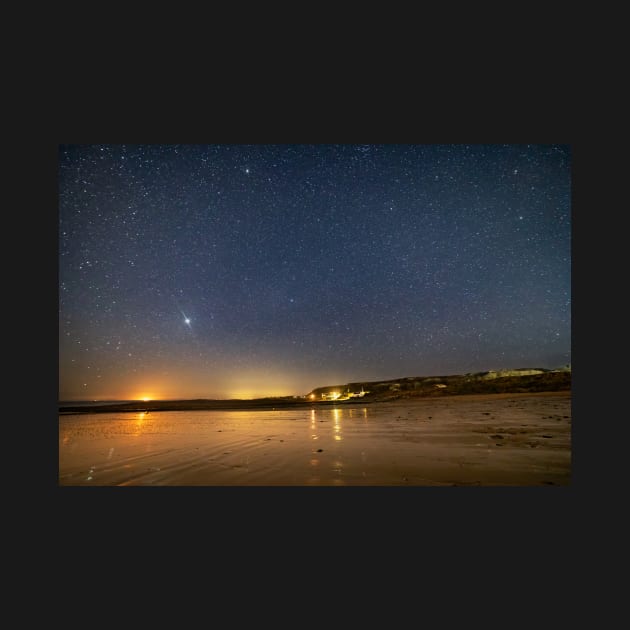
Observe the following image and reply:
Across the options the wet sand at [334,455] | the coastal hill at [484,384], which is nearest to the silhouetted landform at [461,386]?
the coastal hill at [484,384]

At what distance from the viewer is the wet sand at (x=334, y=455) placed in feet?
17.3

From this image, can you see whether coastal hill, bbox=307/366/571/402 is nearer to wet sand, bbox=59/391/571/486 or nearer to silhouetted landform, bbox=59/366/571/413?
silhouetted landform, bbox=59/366/571/413

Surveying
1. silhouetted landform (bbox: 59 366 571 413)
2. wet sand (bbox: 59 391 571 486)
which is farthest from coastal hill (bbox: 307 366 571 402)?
wet sand (bbox: 59 391 571 486)

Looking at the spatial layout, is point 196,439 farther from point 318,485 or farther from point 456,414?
point 456,414

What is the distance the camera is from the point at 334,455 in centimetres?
625

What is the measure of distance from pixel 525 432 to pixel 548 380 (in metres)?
7.59

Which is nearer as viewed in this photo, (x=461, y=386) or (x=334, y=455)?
(x=334, y=455)

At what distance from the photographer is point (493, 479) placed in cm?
515

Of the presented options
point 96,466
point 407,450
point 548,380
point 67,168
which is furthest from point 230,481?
point 548,380

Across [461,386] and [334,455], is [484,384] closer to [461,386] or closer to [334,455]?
[461,386]

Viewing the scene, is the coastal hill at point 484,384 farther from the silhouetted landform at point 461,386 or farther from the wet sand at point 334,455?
the wet sand at point 334,455

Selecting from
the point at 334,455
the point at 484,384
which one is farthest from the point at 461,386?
the point at 334,455

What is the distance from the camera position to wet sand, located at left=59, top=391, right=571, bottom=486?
5273 mm

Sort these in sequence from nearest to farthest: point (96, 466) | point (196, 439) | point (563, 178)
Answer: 1. point (96, 466)
2. point (563, 178)
3. point (196, 439)
